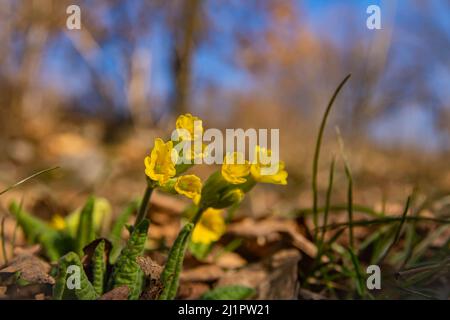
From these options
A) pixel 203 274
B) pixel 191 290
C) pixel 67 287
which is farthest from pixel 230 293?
pixel 67 287

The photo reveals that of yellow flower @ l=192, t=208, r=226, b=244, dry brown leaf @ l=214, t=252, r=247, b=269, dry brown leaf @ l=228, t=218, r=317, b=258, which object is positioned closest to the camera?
yellow flower @ l=192, t=208, r=226, b=244

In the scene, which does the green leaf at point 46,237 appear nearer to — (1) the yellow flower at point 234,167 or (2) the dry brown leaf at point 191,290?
(2) the dry brown leaf at point 191,290

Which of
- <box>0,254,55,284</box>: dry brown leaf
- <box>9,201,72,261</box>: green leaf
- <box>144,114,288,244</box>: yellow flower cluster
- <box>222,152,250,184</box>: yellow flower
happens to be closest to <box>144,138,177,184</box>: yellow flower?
<box>144,114,288,244</box>: yellow flower cluster

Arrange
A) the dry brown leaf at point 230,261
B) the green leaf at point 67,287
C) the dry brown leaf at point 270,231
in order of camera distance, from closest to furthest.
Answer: the green leaf at point 67,287
the dry brown leaf at point 270,231
the dry brown leaf at point 230,261

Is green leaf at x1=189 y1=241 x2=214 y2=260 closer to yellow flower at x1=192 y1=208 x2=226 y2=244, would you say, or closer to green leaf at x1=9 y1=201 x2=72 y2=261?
yellow flower at x1=192 y1=208 x2=226 y2=244

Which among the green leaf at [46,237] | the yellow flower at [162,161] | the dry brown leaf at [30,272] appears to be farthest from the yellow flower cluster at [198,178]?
the green leaf at [46,237]

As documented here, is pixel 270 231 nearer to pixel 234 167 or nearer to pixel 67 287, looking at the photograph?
pixel 234 167
